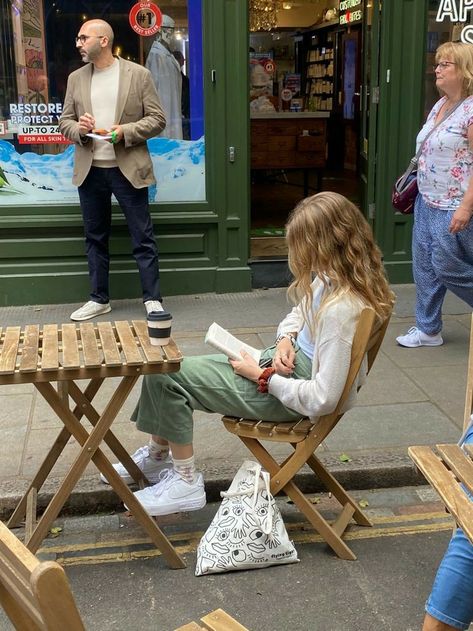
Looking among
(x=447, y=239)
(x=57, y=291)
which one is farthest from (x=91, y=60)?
(x=447, y=239)

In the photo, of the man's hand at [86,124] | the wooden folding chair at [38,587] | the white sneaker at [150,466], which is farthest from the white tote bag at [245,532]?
the man's hand at [86,124]

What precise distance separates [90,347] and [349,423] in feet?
5.87

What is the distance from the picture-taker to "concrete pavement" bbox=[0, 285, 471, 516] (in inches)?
145

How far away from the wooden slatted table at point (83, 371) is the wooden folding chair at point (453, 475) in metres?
0.98

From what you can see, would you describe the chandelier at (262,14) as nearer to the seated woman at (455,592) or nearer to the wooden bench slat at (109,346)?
the wooden bench slat at (109,346)

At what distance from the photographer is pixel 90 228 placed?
609cm

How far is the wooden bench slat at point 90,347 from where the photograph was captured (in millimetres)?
2754

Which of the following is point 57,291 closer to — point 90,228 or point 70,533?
point 90,228

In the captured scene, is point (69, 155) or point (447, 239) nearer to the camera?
point (447, 239)

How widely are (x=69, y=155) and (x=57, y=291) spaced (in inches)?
44.3

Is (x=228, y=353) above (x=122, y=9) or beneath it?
beneath

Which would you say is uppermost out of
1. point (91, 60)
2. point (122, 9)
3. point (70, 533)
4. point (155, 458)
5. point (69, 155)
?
point (122, 9)

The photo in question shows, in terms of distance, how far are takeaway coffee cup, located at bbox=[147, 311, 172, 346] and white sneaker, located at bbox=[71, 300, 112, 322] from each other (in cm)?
317

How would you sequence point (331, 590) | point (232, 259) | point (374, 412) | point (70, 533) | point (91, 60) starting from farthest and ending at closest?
1. point (232, 259)
2. point (91, 60)
3. point (374, 412)
4. point (70, 533)
5. point (331, 590)
